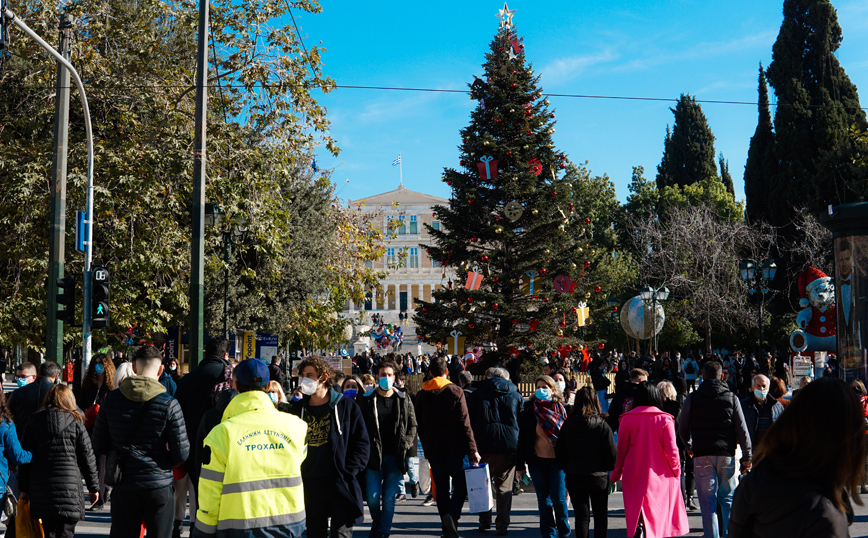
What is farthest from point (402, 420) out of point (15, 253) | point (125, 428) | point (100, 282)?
point (15, 253)

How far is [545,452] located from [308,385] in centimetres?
281

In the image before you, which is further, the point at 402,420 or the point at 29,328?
the point at 29,328

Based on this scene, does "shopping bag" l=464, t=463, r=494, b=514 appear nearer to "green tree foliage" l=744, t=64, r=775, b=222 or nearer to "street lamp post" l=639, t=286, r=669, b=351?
"street lamp post" l=639, t=286, r=669, b=351

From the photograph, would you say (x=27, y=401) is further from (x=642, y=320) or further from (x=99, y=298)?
(x=642, y=320)

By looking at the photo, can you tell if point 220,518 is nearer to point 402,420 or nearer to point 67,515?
point 67,515

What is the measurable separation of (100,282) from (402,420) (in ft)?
26.9

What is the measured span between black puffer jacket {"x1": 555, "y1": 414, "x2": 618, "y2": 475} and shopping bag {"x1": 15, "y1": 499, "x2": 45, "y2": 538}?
13.5 ft

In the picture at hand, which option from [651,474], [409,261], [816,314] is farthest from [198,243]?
[409,261]

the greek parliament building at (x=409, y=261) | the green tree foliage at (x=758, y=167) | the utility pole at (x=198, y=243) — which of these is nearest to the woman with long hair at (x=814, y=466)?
the utility pole at (x=198, y=243)

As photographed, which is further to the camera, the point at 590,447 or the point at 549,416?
the point at 549,416

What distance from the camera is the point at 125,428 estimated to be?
5.51 meters

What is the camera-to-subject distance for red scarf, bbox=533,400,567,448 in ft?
24.6

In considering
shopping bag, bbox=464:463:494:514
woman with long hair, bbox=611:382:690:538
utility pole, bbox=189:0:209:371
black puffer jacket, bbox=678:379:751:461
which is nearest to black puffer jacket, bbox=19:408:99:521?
shopping bag, bbox=464:463:494:514

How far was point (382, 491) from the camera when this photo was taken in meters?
7.52
